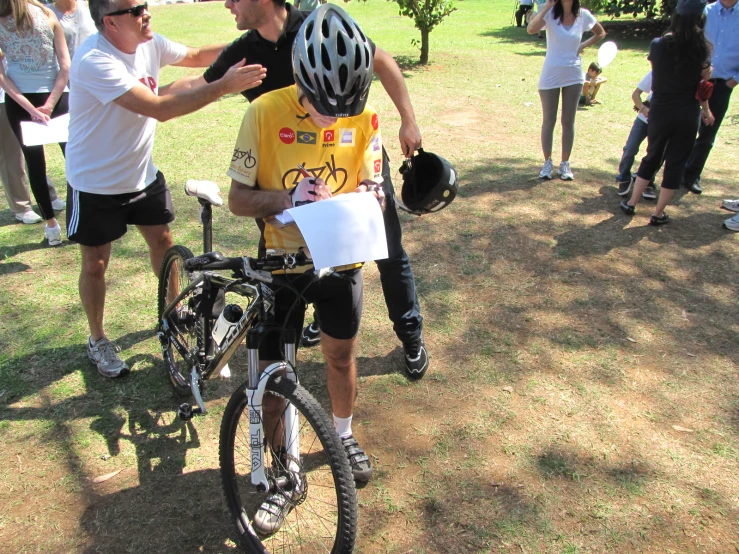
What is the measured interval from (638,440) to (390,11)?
72.4 ft

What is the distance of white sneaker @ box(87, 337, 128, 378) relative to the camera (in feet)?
11.8

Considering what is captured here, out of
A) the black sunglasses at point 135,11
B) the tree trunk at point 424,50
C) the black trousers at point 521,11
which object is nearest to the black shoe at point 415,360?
the black sunglasses at point 135,11

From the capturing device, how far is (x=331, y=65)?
2092mm

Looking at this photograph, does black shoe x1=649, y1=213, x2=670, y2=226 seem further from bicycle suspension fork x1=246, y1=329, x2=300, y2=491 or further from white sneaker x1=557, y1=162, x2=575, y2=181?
bicycle suspension fork x1=246, y1=329, x2=300, y2=491

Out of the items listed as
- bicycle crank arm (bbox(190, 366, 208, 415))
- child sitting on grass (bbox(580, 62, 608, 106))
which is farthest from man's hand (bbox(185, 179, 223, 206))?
child sitting on grass (bbox(580, 62, 608, 106))

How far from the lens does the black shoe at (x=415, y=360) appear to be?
3.70 m

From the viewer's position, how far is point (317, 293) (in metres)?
2.48

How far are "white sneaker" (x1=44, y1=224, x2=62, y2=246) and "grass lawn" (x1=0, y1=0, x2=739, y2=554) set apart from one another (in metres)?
0.18

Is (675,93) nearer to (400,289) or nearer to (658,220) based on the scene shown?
(658,220)

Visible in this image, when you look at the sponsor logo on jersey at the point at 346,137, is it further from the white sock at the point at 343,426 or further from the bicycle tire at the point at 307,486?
the white sock at the point at 343,426

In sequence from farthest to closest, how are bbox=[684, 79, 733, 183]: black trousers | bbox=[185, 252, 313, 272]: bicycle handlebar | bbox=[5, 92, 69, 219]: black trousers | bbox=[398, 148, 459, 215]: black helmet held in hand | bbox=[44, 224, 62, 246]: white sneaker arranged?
bbox=[684, 79, 733, 183]: black trousers
bbox=[44, 224, 62, 246]: white sneaker
bbox=[5, 92, 69, 219]: black trousers
bbox=[398, 148, 459, 215]: black helmet held in hand
bbox=[185, 252, 313, 272]: bicycle handlebar

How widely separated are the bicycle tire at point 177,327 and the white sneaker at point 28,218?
271 centimetres

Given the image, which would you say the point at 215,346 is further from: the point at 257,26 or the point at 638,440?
the point at 638,440

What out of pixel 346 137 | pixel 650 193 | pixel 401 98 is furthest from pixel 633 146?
pixel 346 137
